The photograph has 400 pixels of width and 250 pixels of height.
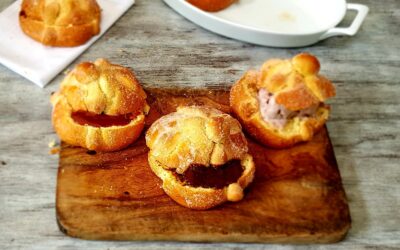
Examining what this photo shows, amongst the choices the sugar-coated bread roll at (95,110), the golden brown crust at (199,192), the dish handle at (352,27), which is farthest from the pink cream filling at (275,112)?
the dish handle at (352,27)

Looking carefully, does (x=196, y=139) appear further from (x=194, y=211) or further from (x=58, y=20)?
(x=58, y=20)

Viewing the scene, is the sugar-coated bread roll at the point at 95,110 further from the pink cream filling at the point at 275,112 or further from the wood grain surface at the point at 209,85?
the pink cream filling at the point at 275,112

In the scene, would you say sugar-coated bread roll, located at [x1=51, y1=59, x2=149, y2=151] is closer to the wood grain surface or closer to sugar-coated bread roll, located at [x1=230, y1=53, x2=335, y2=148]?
the wood grain surface

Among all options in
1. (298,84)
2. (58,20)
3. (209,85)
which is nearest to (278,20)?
(209,85)

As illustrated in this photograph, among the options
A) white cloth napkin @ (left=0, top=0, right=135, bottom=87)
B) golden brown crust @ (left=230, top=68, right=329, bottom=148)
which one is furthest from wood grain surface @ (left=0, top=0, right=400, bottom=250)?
golden brown crust @ (left=230, top=68, right=329, bottom=148)

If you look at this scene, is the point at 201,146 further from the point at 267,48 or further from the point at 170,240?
the point at 267,48

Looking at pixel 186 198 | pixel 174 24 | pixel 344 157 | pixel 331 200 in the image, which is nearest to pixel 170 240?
pixel 186 198
